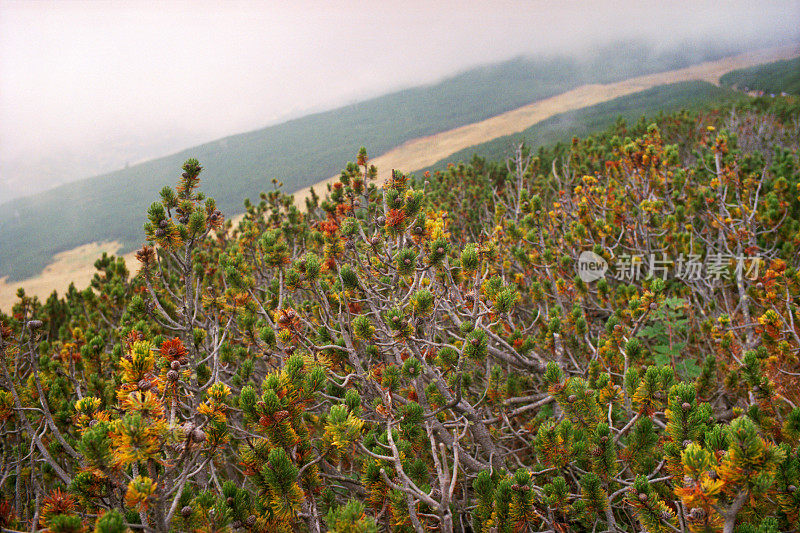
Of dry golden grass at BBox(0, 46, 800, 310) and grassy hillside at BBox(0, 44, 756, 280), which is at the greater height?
grassy hillside at BBox(0, 44, 756, 280)

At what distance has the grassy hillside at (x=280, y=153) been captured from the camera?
4112cm

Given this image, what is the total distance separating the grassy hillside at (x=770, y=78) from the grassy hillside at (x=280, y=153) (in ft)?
92.5

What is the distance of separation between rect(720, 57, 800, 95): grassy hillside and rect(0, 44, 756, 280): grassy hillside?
2820 centimetres

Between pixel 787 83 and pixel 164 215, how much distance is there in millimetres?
62217

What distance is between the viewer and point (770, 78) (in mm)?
49750

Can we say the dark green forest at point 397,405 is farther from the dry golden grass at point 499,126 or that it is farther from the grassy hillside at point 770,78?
the grassy hillside at point 770,78

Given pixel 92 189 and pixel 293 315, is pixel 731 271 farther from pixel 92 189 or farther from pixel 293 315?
pixel 92 189

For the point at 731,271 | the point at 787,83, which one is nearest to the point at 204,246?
the point at 731,271

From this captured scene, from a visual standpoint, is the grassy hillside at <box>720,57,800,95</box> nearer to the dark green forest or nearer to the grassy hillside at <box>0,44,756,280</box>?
the grassy hillside at <box>0,44,756,280</box>

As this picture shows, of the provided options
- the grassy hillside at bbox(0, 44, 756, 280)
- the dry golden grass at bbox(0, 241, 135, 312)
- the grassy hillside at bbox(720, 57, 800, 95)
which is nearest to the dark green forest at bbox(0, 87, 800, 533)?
the grassy hillside at bbox(0, 44, 756, 280)

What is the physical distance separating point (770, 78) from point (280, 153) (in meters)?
65.9

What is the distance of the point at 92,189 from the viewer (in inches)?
2712

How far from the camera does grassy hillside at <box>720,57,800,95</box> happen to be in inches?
1610

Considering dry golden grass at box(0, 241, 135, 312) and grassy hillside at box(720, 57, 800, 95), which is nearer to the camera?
dry golden grass at box(0, 241, 135, 312)
